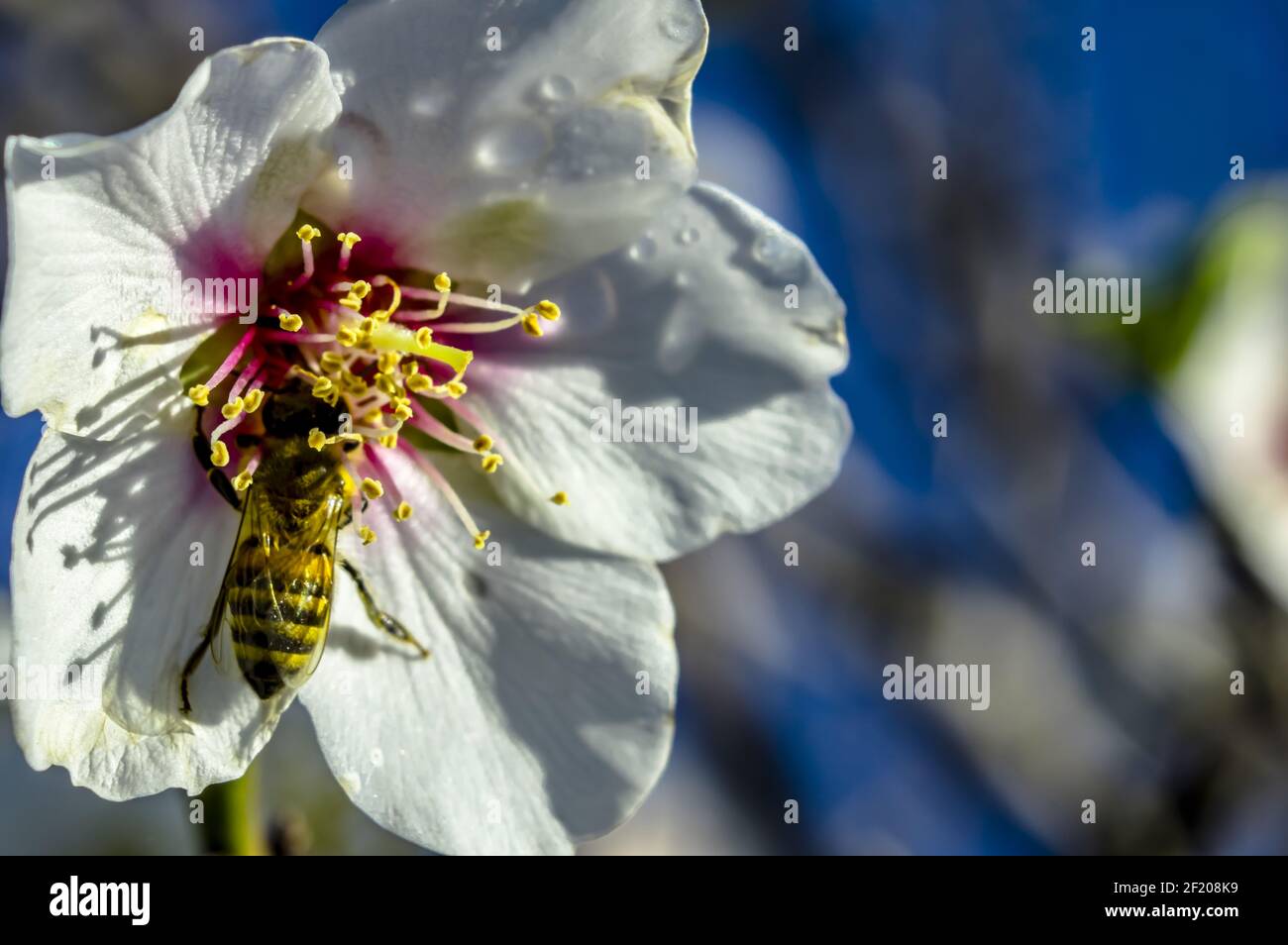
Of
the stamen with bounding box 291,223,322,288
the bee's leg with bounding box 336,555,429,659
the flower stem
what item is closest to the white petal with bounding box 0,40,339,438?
the stamen with bounding box 291,223,322,288

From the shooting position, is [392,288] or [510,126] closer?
[510,126]

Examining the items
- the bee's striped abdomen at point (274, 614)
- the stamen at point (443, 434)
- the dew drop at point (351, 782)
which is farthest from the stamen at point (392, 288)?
the dew drop at point (351, 782)

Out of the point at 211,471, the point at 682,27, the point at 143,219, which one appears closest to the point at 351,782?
the point at 211,471

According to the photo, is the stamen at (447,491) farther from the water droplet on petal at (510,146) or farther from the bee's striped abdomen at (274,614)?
the water droplet on petal at (510,146)

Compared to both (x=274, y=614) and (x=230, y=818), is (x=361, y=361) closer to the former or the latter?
(x=274, y=614)

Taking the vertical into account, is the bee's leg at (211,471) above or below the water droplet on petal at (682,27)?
below

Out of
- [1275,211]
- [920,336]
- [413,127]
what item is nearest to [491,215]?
[413,127]
